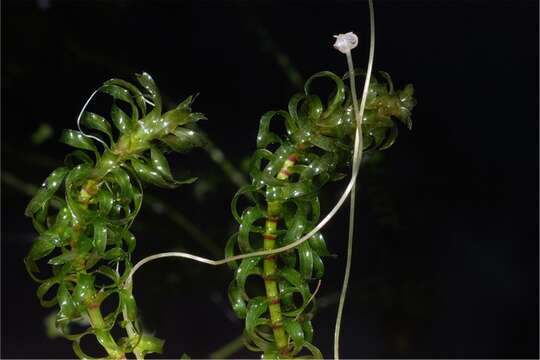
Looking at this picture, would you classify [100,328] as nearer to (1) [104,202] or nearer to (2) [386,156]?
(1) [104,202]

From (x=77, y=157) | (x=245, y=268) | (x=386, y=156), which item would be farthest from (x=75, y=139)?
(x=386, y=156)

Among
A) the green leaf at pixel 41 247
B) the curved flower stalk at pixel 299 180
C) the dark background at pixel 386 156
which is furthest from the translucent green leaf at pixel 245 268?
the dark background at pixel 386 156

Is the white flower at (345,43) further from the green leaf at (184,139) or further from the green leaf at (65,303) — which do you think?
the green leaf at (65,303)

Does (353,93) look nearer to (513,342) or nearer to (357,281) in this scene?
(357,281)

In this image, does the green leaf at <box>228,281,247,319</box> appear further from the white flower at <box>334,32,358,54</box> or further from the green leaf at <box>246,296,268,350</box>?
the white flower at <box>334,32,358,54</box>

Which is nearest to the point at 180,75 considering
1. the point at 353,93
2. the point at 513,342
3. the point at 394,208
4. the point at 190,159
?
the point at 190,159
